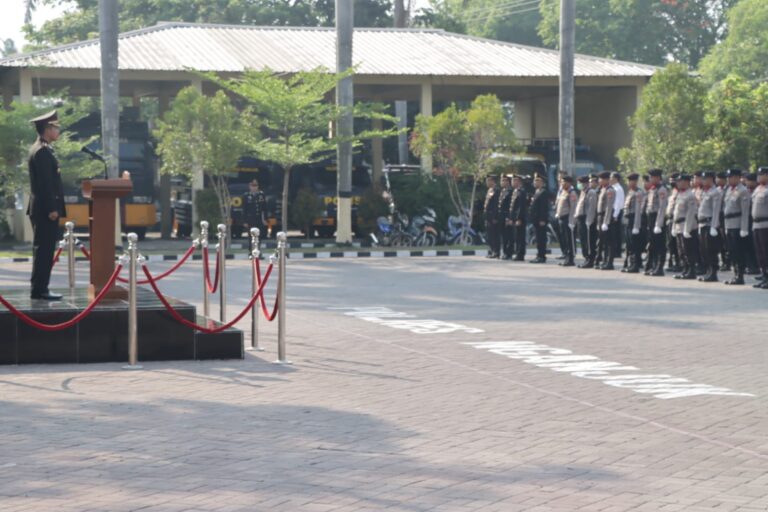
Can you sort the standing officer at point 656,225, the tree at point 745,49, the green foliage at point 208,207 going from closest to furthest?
the standing officer at point 656,225 < the green foliage at point 208,207 < the tree at point 745,49

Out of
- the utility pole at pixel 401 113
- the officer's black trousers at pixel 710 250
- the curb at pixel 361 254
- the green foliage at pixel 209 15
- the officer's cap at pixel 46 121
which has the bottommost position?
the curb at pixel 361 254

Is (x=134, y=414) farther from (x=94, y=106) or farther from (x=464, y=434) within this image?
(x=94, y=106)

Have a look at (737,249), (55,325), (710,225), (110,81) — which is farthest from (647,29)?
(55,325)

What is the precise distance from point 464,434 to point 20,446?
2.88 meters

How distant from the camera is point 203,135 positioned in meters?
31.6

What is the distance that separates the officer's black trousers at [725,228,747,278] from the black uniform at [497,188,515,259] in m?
7.14

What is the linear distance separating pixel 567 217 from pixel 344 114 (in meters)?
7.26

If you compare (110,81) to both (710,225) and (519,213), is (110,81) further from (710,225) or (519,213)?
(710,225)

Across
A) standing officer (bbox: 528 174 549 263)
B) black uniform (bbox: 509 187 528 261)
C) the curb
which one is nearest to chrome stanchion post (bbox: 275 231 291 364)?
standing officer (bbox: 528 174 549 263)

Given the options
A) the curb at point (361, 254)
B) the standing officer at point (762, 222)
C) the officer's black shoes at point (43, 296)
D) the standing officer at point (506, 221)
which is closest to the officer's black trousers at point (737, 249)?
the standing officer at point (762, 222)

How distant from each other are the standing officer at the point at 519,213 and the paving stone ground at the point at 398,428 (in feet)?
40.0

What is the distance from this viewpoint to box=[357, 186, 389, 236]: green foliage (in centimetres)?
3478

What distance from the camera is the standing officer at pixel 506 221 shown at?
2870 cm

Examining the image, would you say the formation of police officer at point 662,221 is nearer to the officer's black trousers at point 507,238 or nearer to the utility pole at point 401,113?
the officer's black trousers at point 507,238
